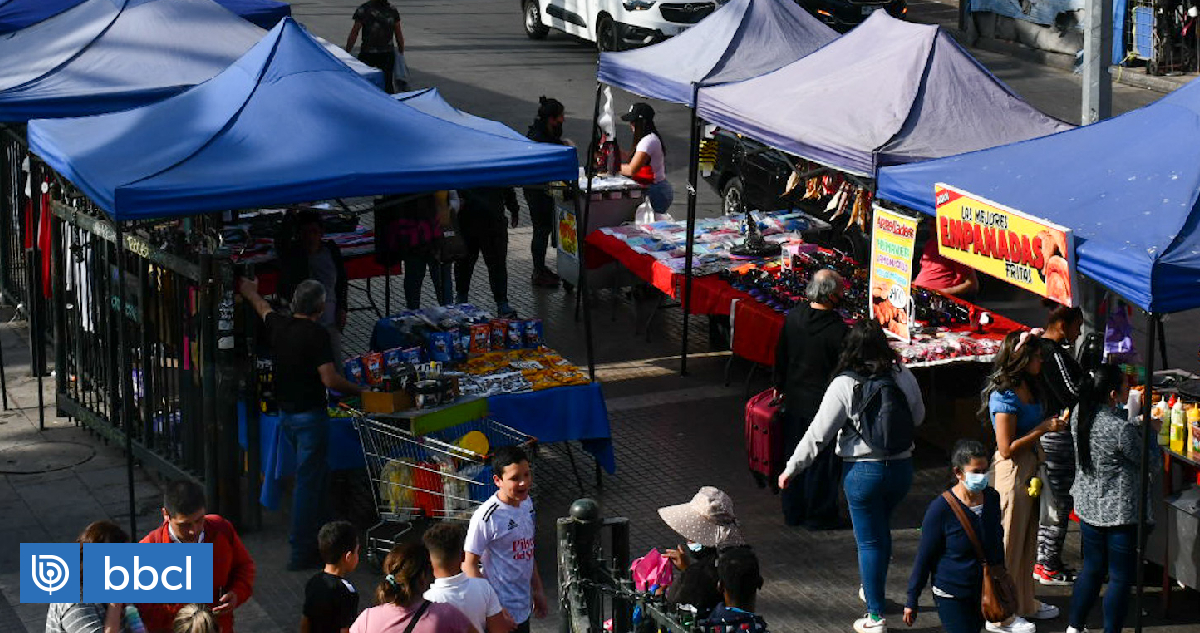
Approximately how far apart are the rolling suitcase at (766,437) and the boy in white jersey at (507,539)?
3.43 m

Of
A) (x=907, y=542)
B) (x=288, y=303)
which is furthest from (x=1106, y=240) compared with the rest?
(x=288, y=303)

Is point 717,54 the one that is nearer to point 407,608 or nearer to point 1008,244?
point 1008,244

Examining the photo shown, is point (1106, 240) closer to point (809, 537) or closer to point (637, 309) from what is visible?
point (809, 537)

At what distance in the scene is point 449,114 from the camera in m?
12.5

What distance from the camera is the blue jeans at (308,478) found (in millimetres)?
9914

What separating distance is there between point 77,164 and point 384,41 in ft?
41.8

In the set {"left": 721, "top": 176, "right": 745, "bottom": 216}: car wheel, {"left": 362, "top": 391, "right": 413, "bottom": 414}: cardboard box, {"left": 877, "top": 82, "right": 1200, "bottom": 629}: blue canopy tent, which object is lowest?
{"left": 721, "top": 176, "right": 745, "bottom": 216}: car wheel

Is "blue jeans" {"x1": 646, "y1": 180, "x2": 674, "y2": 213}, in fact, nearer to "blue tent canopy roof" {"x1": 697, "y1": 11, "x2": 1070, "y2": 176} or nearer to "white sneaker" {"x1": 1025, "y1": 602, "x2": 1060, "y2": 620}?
"blue tent canopy roof" {"x1": 697, "y1": 11, "x2": 1070, "y2": 176}

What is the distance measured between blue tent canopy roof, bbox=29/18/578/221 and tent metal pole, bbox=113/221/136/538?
37cm

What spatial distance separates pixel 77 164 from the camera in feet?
35.1

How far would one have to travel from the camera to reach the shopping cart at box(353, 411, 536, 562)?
31.7 feet

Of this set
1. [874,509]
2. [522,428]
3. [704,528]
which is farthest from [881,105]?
[704,528]

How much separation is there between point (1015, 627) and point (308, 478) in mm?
4015

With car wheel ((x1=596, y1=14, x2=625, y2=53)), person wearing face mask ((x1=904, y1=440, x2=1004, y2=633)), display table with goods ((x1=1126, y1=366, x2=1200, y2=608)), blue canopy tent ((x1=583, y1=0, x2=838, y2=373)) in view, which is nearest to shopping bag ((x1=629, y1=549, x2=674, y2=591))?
person wearing face mask ((x1=904, y1=440, x2=1004, y2=633))
